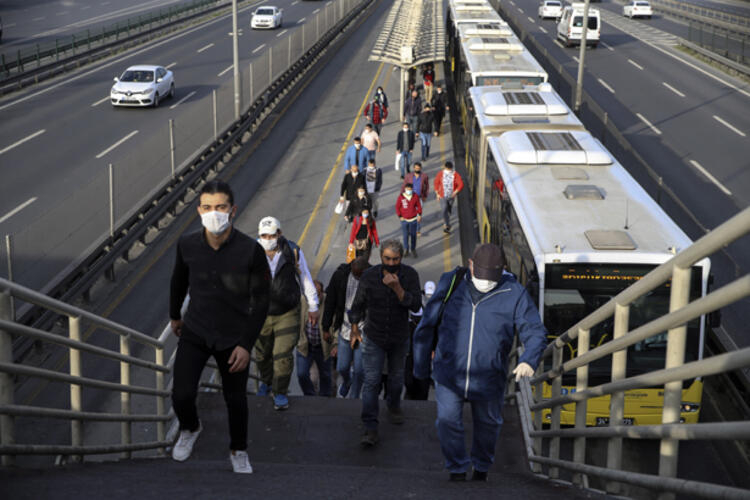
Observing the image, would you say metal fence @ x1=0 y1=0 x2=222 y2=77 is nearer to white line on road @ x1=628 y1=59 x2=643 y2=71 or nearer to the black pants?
white line on road @ x1=628 y1=59 x2=643 y2=71

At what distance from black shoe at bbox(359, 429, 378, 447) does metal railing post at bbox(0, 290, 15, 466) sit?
313cm

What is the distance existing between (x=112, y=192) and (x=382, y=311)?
34.4ft

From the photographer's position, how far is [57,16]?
5925 centimetres

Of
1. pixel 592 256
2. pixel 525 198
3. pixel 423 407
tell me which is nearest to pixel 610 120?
pixel 525 198

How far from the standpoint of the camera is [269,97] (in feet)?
103

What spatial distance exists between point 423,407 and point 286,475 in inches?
122

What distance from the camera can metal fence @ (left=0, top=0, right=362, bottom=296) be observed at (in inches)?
506

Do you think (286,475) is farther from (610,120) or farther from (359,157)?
(610,120)

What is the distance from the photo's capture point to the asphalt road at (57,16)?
4828cm

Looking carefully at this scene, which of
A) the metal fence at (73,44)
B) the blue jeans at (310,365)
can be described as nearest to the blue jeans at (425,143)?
the blue jeans at (310,365)

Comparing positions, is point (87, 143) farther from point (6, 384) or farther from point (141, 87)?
point (6, 384)

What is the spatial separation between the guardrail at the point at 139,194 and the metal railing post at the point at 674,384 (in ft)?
34.3

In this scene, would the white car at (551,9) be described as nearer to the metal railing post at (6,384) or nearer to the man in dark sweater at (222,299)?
the man in dark sweater at (222,299)

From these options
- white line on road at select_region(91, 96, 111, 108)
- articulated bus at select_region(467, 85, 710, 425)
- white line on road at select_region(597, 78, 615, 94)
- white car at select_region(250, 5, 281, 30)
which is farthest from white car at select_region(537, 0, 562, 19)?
articulated bus at select_region(467, 85, 710, 425)
